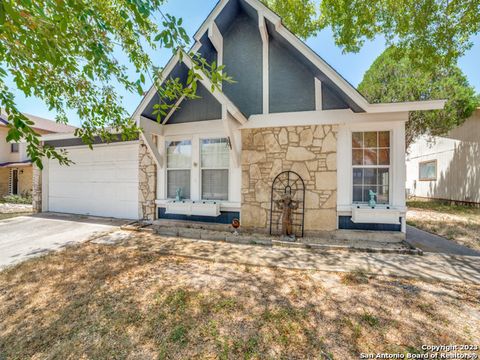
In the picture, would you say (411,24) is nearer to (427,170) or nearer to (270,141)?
(270,141)

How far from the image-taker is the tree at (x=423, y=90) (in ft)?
33.3

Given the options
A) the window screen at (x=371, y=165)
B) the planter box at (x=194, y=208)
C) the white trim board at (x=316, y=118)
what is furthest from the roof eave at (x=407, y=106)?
the planter box at (x=194, y=208)

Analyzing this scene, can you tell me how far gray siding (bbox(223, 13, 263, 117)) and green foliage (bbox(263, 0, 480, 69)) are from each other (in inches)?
156

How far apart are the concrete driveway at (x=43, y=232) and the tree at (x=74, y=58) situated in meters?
2.86

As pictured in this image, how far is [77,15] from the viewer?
2197 millimetres

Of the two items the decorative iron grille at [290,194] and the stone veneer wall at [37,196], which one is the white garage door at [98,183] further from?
the decorative iron grille at [290,194]

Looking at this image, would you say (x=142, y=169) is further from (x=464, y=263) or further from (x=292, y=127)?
(x=464, y=263)

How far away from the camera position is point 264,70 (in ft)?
17.9

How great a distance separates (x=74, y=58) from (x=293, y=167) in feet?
14.9

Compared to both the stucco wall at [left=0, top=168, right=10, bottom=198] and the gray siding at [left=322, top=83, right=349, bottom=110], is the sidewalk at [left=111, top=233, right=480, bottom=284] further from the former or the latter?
the stucco wall at [left=0, top=168, right=10, bottom=198]

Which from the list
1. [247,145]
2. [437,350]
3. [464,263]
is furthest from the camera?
[247,145]

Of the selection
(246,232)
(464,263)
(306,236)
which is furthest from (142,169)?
(464,263)

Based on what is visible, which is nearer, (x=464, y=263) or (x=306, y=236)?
(x=464, y=263)

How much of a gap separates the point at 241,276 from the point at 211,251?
3.94ft
